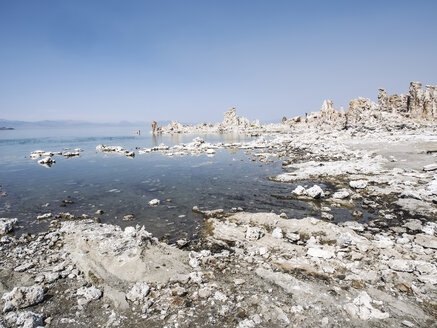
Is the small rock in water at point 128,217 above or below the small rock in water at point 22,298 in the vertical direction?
below

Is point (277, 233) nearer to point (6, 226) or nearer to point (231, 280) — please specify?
point (231, 280)

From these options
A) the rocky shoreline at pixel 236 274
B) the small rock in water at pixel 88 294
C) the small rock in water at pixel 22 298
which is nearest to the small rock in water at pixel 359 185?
the rocky shoreline at pixel 236 274

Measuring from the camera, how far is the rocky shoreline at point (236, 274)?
4.95 metres

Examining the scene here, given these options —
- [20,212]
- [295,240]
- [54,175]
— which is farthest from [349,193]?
[54,175]

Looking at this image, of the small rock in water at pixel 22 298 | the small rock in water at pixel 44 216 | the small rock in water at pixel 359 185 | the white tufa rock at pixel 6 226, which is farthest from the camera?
the small rock in water at pixel 359 185

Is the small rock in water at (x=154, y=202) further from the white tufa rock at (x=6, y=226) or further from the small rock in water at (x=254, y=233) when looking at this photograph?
the small rock in water at (x=254, y=233)

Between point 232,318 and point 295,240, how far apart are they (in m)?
4.38

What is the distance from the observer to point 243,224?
33.0 ft

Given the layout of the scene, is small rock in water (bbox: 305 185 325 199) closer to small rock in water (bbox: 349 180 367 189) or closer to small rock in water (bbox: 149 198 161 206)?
small rock in water (bbox: 349 180 367 189)

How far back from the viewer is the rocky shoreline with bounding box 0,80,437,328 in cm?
495

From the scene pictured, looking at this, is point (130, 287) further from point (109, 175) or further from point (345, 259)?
point (109, 175)

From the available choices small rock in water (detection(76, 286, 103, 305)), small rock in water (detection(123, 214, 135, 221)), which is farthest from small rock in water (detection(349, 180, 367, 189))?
small rock in water (detection(76, 286, 103, 305))

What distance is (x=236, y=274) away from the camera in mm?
6508

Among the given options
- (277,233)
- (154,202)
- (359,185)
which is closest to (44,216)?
(154,202)
